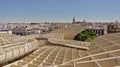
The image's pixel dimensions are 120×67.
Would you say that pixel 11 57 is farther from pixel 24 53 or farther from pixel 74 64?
pixel 74 64

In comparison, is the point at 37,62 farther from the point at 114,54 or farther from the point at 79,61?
the point at 114,54

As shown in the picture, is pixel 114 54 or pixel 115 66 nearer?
pixel 115 66

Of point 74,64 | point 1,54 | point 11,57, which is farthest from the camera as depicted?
point 11,57

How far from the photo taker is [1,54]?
1576 centimetres

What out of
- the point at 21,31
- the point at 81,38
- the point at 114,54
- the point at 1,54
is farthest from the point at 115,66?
the point at 21,31

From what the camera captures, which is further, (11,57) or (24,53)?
(24,53)

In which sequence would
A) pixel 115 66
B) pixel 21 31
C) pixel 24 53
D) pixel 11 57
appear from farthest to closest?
pixel 21 31
pixel 24 53
pixel 11 57
pixel 115 66

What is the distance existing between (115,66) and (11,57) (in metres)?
9.56

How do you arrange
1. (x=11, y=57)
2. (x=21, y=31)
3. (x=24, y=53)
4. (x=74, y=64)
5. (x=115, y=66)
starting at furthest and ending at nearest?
(x=21, y=31), (x=24, y=53), (x=11, y=57), (x=74, y=64), (x=115, y=66)

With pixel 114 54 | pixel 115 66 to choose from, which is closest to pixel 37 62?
pixel 114 54

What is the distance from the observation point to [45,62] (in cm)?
1634

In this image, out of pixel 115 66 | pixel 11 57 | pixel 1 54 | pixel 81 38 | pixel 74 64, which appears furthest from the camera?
pixel 81 38

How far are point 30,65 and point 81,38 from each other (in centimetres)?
4847

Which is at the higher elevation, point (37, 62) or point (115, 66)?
point (115, 66)
